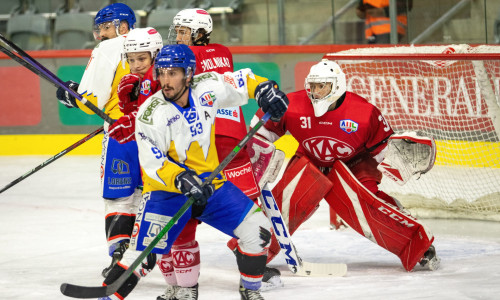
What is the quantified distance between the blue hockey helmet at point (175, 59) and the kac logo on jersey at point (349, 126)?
1.05 meters

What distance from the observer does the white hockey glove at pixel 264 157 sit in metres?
4.35

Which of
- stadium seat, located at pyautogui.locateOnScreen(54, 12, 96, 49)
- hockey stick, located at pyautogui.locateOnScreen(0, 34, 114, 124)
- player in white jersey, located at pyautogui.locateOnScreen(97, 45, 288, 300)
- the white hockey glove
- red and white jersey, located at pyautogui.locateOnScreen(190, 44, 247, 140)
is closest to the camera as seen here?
player in white jersey, located at pyautogui.locateOnScreen(97, 45, 288, 300)

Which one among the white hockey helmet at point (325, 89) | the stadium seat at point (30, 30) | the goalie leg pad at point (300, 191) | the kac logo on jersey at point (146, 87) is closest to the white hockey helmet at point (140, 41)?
the kac logo on jersey at point (146, 87)

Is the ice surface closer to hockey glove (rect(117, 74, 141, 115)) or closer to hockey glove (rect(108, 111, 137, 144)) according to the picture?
hockey glove (rect(108, 111, 137, 144))

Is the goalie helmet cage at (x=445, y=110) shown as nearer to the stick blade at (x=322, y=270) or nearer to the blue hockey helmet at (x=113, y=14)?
the stick blade at (x=322, y=270)

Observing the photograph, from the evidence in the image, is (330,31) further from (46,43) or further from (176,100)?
(176,100)

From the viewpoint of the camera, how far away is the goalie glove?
432 cm

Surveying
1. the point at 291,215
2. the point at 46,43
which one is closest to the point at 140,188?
the point at 291,215

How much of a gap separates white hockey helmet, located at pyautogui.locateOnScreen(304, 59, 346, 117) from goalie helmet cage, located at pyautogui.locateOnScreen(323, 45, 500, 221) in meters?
0.99

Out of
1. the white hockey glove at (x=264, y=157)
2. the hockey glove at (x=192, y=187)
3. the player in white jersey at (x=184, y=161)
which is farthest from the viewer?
the white hockey glove at (x=264, y=157)

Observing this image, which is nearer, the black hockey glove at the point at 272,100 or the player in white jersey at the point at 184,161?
the player in white jersey at the point at 184,161

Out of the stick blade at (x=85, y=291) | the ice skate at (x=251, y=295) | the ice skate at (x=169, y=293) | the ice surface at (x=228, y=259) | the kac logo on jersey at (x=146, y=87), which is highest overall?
the kac logo on jersey at (x=146, y=87)

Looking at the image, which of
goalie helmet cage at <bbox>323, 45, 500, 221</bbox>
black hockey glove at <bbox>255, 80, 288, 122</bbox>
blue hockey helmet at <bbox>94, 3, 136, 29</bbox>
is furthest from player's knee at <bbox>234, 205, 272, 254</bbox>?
goalie helmet cage at <bbox>323, 45, 500, 221</bbox>

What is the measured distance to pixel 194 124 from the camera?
3443 mm
